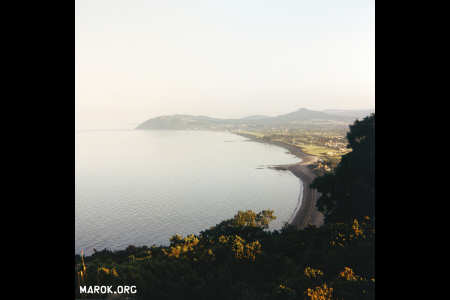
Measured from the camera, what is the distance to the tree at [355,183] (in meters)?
20.6

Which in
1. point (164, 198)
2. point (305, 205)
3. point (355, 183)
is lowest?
point (305, 205)

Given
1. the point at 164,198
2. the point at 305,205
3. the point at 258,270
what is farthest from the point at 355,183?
the point at 164,198

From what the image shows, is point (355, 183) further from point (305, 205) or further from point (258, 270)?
point (305, 205)

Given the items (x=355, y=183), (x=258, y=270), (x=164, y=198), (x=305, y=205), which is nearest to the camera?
(x=258, y=270)

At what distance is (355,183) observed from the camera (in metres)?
21.8

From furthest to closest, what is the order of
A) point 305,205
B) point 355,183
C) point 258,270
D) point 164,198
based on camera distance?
point 164,198
point 305,205
point 355,183
point 258,270

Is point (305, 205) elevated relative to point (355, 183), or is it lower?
lower

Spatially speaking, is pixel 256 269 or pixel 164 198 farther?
pixel 164 198

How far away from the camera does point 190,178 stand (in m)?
82.1

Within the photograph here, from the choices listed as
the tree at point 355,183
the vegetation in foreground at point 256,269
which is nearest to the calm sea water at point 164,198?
the tree at point 355,183
